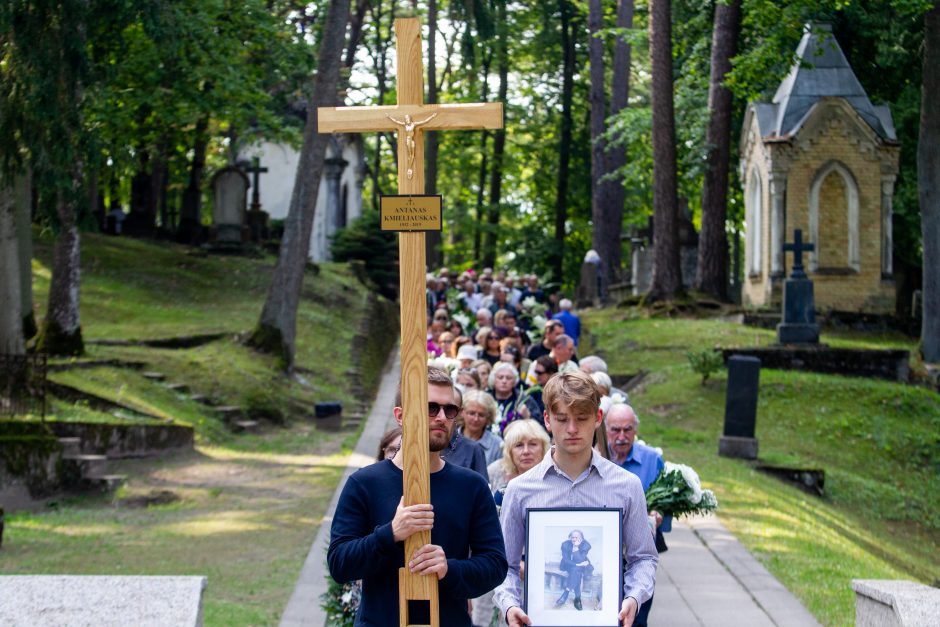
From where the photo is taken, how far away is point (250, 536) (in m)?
13.6

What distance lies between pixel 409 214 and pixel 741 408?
14.0 m

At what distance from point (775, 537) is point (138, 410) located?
1031 cm

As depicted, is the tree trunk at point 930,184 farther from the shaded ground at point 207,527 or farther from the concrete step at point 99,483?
the concrete step at point 99,483

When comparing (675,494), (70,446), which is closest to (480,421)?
(675,494)

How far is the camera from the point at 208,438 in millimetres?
20969

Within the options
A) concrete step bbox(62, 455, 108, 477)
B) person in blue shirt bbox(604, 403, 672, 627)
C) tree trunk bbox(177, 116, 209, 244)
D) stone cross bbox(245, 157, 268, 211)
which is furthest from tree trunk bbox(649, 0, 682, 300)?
person in blue shirt bbox(604, 403, 672, 627)

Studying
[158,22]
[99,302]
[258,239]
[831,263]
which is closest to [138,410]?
[158,22]

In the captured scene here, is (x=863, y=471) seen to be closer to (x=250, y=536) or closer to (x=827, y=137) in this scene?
(x=250, y=536)

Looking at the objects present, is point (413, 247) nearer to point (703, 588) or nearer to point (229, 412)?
point (703, 588)

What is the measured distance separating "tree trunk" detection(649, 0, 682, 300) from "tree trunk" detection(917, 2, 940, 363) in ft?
20.7

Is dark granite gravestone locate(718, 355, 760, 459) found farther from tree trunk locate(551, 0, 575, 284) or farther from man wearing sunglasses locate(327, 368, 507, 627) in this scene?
tree trunk locate(551, 0, 575, 284)

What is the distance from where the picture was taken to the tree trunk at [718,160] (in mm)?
29953

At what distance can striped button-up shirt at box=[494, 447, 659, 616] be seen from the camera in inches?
214

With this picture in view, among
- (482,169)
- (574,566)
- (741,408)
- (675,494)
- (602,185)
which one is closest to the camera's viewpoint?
(574,566)
